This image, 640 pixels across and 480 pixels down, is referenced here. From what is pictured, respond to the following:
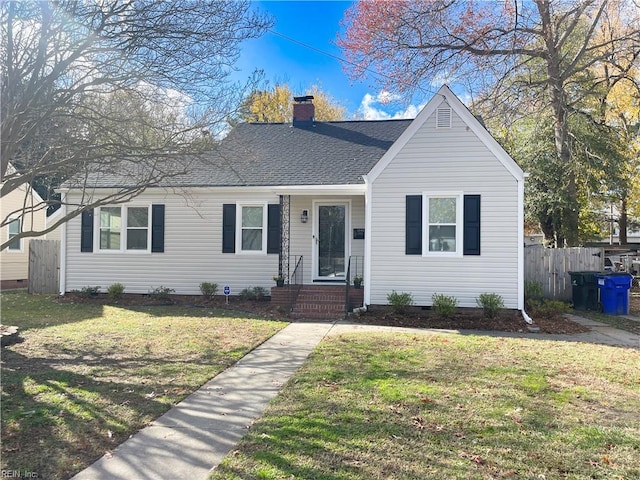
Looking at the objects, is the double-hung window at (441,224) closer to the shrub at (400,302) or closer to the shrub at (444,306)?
the shrub at (444,306)

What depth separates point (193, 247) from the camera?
1297cm

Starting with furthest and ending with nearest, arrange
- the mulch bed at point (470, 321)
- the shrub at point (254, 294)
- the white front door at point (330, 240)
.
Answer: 1. the shrub at point (254, 294)
2. the white front door at point (330, 240)
3. the mulch bed at point (470, 321)

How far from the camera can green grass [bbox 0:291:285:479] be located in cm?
371

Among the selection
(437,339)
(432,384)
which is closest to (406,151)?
(437,339)

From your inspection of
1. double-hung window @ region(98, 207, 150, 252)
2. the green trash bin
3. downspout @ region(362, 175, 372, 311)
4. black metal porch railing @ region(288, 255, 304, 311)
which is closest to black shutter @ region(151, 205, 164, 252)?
double-hung window @ region(98, 207, 150, 252)

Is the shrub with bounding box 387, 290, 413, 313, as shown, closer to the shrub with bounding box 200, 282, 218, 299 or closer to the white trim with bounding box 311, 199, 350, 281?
the white trim with bounding box 311, 199, 350, 281

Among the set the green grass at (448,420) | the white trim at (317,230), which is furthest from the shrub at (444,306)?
the green grass at (448,420)

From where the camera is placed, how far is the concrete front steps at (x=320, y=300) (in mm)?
10422

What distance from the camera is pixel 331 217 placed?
12305mm

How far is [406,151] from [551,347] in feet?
17.8

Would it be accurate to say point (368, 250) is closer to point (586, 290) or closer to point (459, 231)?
point (459, 231)

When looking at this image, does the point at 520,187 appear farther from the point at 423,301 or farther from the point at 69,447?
the point at 69,447

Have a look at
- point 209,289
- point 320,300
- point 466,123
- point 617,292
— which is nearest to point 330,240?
point 320,300

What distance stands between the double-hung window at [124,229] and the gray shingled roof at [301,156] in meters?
0.90
